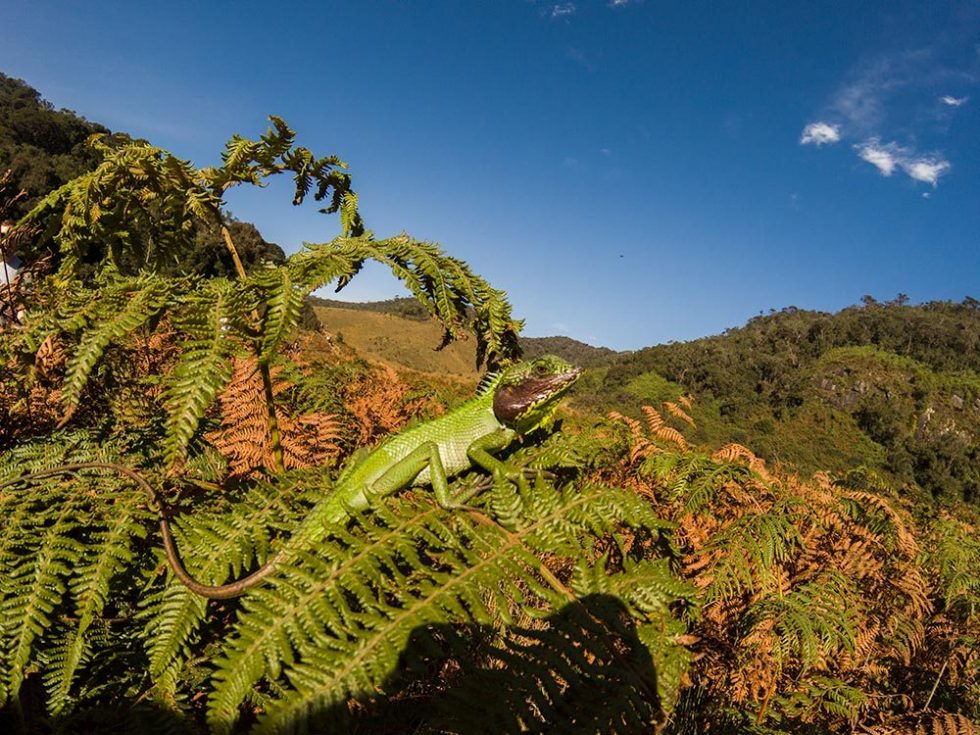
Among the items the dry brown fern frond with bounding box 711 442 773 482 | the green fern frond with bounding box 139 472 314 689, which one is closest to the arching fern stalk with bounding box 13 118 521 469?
the green fern frond with bounding box 139 472 314 689

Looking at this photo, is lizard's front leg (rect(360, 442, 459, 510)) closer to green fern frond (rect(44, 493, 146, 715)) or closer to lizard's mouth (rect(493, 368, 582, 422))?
lizard's mouth (rect(493, 368, 582, 422))

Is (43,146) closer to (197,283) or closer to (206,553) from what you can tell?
(197,283)

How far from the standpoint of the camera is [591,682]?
1.50m

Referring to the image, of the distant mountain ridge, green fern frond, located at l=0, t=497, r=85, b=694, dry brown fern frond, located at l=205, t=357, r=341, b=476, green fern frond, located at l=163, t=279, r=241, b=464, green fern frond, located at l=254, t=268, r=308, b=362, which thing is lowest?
green fern frond, located at l=0, t=497, r=85, b=694

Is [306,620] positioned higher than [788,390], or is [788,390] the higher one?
[788,390]

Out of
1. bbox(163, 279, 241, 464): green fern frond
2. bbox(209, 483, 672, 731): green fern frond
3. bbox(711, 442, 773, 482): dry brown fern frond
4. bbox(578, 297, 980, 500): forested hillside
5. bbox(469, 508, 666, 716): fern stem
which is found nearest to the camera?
bbox(209, 483, 672, 731): green fern frond

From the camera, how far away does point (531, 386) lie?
8.52ft

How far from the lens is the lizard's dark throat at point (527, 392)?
258cm

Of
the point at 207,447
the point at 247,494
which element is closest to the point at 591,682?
the point at 247,494

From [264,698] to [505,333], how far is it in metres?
1.82

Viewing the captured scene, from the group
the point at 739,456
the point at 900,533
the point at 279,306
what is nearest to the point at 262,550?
the point at 279,306

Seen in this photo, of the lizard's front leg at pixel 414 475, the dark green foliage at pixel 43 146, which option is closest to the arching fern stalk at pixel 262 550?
the lizard's front leg at pixel 414 475

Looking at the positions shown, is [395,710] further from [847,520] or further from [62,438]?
[847,520]

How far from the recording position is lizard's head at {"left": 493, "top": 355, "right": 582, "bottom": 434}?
102 inches
